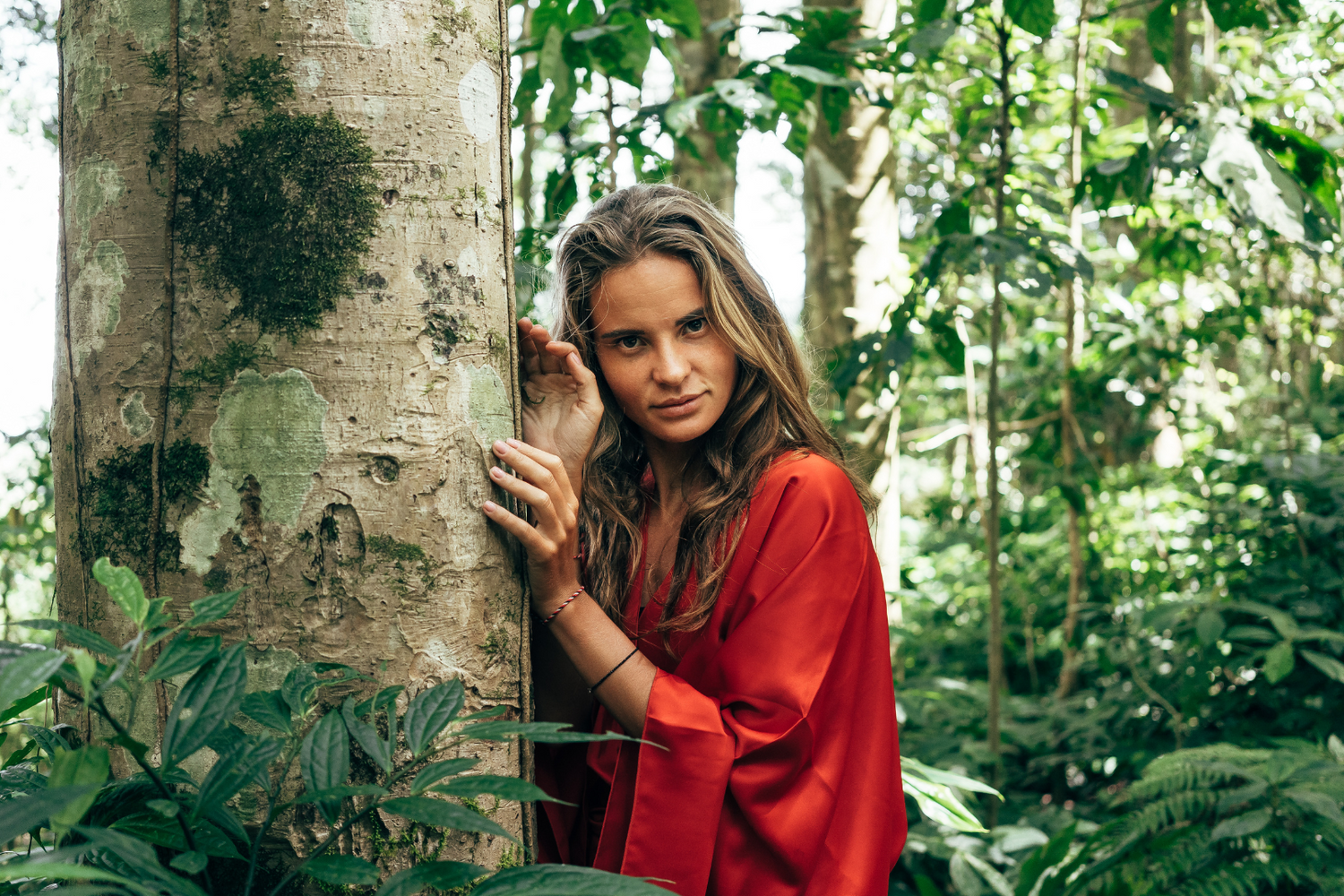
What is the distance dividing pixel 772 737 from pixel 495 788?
705 millimetres

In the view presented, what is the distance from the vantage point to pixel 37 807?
559 mm

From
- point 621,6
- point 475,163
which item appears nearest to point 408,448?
point 475,163

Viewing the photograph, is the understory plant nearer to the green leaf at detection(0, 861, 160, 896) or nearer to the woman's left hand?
the green leaf at detection(0, 861, 160, 896)

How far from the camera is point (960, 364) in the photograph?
8.96ft

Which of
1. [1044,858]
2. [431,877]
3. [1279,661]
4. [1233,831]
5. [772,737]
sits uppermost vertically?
[431,877]

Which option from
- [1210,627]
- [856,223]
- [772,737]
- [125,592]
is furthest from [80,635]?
[856,223]

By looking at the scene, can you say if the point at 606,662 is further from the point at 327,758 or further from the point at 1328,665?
the point at 1328,665

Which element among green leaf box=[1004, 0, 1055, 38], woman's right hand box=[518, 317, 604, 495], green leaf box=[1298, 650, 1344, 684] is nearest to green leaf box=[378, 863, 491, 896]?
woman's right hand box=[518, 317, 604, 495]

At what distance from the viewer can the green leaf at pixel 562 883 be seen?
69 centimetres

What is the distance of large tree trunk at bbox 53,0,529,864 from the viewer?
3.26ft

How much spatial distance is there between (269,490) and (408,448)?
0.16 m

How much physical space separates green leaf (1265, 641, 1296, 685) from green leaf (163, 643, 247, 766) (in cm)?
305

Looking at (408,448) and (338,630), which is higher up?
(408,448)

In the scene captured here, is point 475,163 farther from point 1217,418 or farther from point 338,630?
point 1217,418
